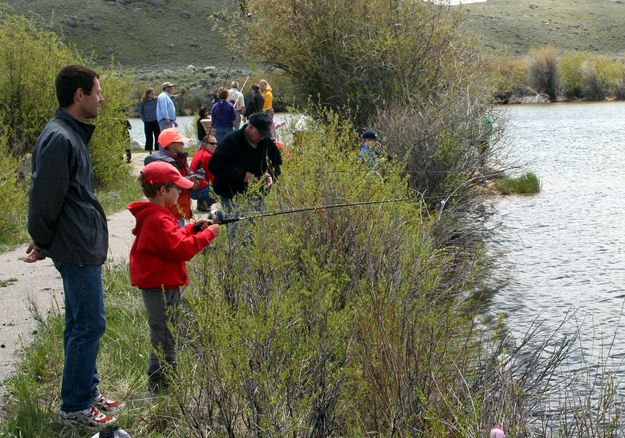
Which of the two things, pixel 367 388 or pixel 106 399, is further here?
pixel 106 399

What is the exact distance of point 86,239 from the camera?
15.0 ft

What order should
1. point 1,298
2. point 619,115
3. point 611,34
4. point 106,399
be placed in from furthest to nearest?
point 611,34 < point 619,115 < point 1,298 < point 106,399

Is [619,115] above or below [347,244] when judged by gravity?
below

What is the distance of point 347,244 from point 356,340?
6.21ft

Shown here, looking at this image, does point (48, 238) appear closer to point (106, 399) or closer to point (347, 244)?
point (106, 399)

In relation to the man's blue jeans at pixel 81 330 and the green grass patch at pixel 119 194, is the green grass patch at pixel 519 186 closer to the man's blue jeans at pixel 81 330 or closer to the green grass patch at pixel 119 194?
the green grass patch at pixel 119 194

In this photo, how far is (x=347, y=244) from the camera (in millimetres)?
6586

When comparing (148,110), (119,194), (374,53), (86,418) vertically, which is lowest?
(119,194)

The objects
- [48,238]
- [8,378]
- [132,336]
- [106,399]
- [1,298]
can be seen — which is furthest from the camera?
[1,298]

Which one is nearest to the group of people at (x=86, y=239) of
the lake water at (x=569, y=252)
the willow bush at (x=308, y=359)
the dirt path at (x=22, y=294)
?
the willow bush at (x=308, y=359)

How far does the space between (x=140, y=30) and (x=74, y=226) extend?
92.7m

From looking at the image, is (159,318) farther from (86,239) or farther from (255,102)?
(255,102)

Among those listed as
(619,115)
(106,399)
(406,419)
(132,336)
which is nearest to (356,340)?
(406,419)

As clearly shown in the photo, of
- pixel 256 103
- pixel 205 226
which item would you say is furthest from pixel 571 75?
pixel 205 226
